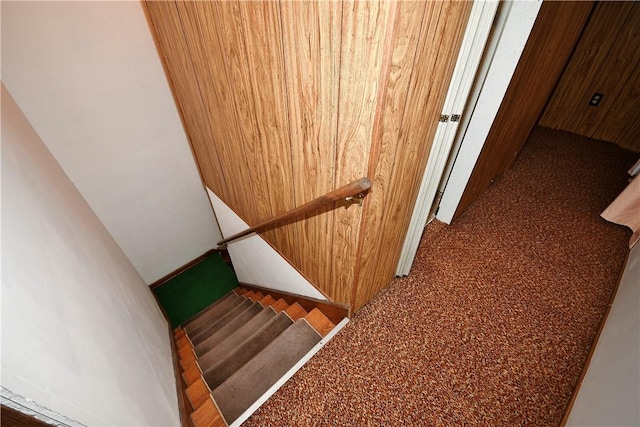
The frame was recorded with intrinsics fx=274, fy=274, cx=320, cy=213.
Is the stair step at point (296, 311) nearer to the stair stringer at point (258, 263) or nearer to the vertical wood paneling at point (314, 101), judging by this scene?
the stair stringer at point (258, 263)

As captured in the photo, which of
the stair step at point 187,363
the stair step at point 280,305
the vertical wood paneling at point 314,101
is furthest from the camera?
the stair step at point 280,305

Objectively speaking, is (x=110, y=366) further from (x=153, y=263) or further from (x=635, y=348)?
(x=153, y=263)

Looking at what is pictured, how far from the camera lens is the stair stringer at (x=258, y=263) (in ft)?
7.16

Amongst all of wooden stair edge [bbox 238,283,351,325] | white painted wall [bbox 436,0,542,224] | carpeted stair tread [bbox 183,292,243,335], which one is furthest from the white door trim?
carpeted stair tread [bbox 183,292,243,335]

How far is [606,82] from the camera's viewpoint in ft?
11.0

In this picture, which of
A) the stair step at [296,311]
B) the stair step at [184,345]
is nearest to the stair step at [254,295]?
the stair step at [184,345]

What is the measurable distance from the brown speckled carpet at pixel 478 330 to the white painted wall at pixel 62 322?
678mm

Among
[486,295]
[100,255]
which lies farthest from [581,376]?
[100,255]

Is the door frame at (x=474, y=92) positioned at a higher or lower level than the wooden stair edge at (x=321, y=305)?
higher

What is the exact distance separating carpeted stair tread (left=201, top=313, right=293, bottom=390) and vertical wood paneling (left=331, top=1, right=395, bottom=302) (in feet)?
3.86

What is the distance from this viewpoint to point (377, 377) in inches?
61.7

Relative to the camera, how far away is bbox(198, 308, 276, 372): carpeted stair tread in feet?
7.23

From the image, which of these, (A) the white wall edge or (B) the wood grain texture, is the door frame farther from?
(A) the white wall edge

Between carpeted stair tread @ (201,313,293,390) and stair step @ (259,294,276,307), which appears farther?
stair step @ (259,294,276,307)
